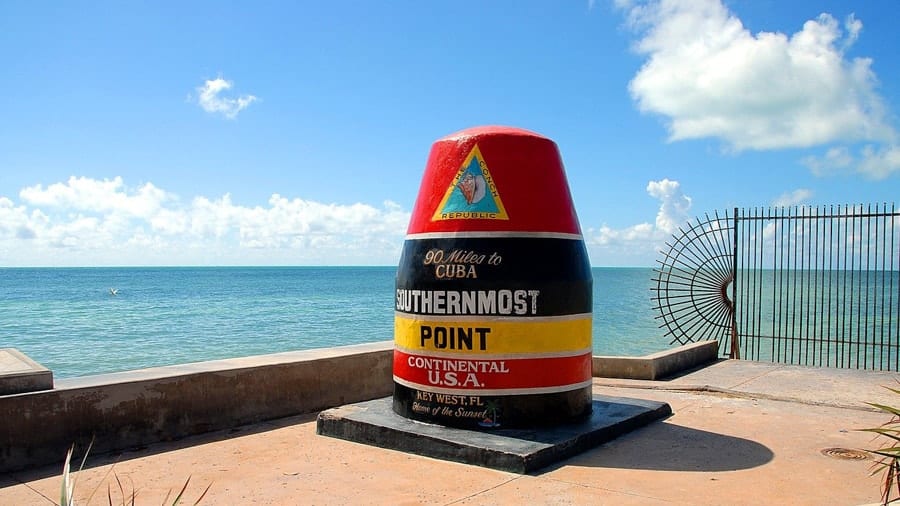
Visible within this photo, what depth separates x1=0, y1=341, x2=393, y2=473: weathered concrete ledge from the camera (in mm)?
6262

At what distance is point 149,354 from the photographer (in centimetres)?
3081

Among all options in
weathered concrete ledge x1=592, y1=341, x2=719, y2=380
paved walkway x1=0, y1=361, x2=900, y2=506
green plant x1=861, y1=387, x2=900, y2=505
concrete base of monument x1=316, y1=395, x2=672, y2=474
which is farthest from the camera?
weathered concrete ledge x1=592, y1=341, x2=719, y2=380

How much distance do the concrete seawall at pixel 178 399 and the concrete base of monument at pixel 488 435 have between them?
0.97 m

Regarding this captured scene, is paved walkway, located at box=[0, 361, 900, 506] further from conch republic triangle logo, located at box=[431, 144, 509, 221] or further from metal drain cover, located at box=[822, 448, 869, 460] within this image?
→ conch republic triangle logo, located at box=[431, 144, 509, 221]

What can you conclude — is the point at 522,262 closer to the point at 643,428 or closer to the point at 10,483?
the point at 643,428

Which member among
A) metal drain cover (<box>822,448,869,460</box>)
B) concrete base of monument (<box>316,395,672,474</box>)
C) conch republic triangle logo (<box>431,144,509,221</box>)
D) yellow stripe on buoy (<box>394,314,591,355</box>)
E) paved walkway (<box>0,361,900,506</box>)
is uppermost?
conch republic triangle logo (<box>431,144,509,221</box>)

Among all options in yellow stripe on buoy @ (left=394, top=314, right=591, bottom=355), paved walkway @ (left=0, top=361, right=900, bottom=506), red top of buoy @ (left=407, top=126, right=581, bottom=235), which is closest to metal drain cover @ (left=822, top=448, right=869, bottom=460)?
paved walkway @ (left=0, top=361, right=900, bottom=506)

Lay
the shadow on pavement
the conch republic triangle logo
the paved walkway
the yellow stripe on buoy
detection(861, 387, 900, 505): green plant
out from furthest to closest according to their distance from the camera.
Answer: the conch republic triangle logo → the yellow stripe on buoy → the shadow on pavement → the paved walkway → detection(861, 387, 900, 505): green plant

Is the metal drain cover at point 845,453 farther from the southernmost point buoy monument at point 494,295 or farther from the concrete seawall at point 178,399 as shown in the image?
the concrete seawall at point 178,399

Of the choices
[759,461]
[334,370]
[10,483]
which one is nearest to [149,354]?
[334,370]

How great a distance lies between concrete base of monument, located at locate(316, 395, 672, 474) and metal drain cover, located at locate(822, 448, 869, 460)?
1.77m

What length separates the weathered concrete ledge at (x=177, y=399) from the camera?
6.26 metres

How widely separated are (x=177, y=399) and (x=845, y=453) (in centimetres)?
642

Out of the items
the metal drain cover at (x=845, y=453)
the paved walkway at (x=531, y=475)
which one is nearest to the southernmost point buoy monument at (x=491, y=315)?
the paved walkway at (x=531, y=475)
